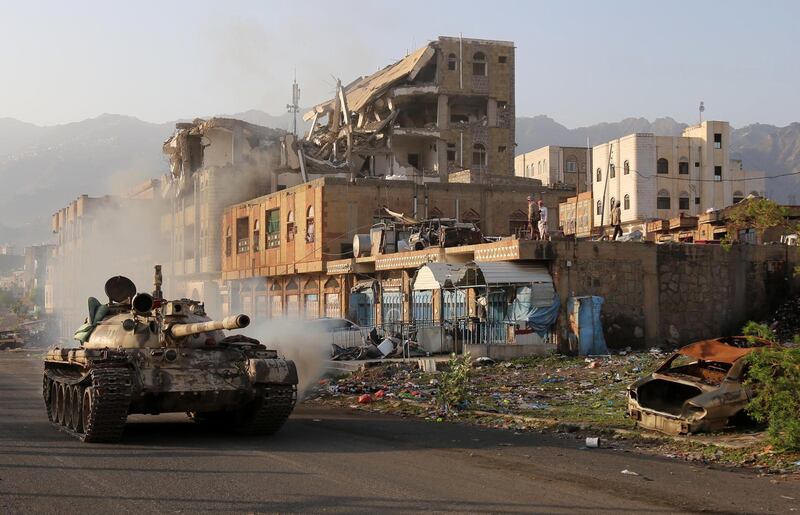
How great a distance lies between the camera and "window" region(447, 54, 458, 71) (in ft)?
219

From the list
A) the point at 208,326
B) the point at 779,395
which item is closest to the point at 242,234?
the point at 208,326

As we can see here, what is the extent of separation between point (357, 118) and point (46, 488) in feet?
204

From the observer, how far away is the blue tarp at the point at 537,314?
28469 millimetres

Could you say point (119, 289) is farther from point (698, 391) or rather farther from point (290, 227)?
point (290, 227)

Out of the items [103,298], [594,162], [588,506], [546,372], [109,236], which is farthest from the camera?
[594,162]

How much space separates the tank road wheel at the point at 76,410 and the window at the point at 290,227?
1256 inches

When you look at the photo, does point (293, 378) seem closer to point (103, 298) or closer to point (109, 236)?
point (103, 298)

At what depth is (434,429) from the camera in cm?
1580

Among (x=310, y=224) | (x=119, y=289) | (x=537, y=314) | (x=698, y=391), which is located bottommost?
(x=698, y=391)

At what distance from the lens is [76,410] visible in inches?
581

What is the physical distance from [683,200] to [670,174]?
2.81 m

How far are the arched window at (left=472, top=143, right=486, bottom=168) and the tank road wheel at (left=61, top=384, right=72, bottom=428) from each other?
55.0 meters

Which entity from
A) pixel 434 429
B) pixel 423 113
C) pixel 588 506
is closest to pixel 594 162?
pixel 423 113

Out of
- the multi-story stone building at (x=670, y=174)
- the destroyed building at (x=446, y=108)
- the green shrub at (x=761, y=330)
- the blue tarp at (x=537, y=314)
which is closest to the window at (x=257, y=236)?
the destroyed building at (x=446, y=108)
